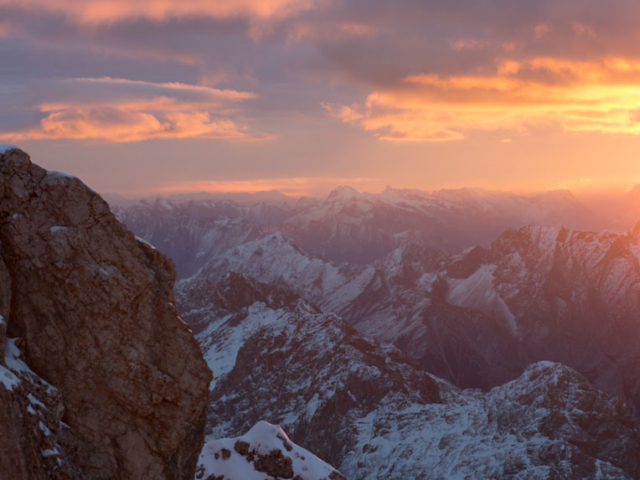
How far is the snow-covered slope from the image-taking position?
9538 cm

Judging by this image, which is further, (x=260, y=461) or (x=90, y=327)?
(x=260, y=461)

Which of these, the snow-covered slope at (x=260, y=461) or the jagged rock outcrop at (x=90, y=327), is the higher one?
the jagged rock outcrop at (x=90, y=327)

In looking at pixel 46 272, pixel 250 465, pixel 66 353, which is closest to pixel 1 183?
pixel 46 272

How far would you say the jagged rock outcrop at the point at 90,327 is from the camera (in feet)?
137

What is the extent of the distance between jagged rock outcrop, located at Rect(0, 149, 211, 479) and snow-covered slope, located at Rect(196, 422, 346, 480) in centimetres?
5216

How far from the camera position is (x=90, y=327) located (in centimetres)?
4325

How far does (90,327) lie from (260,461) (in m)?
60.3

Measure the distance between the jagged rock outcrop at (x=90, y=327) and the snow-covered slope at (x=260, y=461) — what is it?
52.2 metres

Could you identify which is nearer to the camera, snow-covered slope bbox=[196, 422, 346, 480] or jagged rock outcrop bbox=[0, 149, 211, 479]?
jagged rock outcrop bbox=[0, 149, 211, 479]

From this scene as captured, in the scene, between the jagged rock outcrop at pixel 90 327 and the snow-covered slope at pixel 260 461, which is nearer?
the jagged rock outcrop at pixel 90 327

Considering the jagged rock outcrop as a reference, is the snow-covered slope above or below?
below

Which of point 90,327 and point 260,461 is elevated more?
point 90,327

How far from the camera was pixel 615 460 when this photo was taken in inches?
7234

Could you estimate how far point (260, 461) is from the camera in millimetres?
96812
